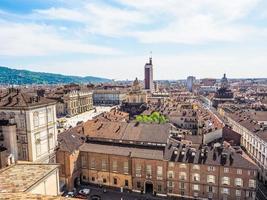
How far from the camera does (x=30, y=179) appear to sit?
30.2 meters

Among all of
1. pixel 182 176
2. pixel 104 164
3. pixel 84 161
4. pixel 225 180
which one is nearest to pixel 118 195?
pixel 104 164

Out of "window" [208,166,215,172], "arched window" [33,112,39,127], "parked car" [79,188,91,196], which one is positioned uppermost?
"arched window" [33,112,39,127]

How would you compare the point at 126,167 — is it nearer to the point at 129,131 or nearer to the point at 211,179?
the point at 129,131

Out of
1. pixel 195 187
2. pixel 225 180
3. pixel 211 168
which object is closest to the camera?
pixel 225 180

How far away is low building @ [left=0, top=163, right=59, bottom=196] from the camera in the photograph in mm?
27862

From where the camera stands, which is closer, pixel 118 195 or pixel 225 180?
pixel 225 180

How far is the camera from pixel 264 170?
6569 cm

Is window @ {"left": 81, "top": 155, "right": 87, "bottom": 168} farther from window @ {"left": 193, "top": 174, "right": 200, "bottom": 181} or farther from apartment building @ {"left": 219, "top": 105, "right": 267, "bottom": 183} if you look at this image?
apartment building @ {"left": 219, "top": 105, "right": 267, "bottom": 183}

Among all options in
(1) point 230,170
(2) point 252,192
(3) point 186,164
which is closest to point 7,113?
(3) point 186,164

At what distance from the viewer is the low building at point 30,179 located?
27862 mm

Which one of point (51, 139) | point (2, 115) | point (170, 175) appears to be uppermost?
point (2, 115)

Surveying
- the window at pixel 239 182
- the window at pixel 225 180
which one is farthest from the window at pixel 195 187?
the window at pixel 239 182

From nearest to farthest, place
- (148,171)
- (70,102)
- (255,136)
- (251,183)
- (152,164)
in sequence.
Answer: (251,183)
(152,164)
(148,171)
(255,136)
(70,102)

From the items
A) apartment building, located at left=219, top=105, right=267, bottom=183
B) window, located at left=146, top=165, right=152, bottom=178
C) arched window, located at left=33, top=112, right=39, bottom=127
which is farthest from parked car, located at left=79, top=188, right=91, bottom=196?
apartment building, located at left=219, top=105, right=267, bottom=183
